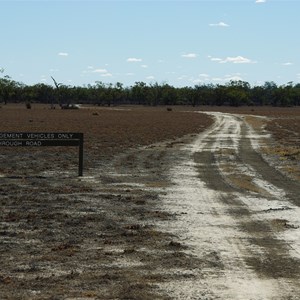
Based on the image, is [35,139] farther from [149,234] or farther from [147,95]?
[147,95]

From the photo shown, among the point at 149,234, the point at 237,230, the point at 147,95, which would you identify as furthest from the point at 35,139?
the point at 147,95

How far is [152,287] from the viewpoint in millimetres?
6199

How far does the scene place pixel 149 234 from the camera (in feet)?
29.3

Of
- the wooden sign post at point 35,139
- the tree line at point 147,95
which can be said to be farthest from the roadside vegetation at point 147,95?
the wooden sign post at point 35,139

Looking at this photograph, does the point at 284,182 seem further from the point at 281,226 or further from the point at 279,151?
the point at 279,151

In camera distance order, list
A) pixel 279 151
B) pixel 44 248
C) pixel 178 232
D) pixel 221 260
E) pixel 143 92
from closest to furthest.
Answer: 1. pixel 221 260
2. pixel 44 248
3. pixel 178 232
4. pixel 279 151
5. pixel 143 92

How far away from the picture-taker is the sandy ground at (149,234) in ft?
20.5

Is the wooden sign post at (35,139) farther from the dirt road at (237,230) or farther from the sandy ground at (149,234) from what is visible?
the dirt road at (237,230)

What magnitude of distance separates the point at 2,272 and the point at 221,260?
104 inches

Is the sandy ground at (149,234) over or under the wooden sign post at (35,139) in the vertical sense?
under

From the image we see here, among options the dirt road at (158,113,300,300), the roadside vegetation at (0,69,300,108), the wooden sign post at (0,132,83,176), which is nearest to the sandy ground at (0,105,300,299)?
the dirt road at (158,113,300,300)

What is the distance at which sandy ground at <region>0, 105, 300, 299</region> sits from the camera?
6258 millimetres

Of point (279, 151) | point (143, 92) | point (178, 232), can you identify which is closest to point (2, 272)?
point (178, 232)

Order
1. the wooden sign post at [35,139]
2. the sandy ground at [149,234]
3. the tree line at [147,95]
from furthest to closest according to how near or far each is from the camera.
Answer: the tree line at [147,95] → the wooden sign post at [35,139] → the sandy ground at [149,234]
